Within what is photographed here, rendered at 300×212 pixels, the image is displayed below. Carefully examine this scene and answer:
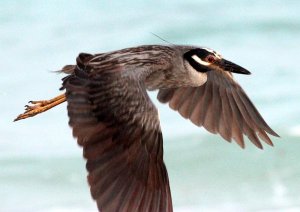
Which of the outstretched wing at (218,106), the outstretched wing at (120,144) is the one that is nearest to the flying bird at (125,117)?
Result: the outstretched wing at (120,144)

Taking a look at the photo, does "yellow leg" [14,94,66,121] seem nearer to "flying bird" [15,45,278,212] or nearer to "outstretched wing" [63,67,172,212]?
"flying bird" [15,45,278,212]

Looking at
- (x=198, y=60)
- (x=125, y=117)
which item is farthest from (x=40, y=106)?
(x=125, y=117)

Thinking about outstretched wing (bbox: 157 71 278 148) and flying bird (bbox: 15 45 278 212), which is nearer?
flying bird (bbox: 15 45 278 212)

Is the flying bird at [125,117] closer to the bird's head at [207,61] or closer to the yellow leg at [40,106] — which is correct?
the bird's head at [207,61]

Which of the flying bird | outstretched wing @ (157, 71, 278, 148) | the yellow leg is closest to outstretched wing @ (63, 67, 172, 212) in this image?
the flying bird

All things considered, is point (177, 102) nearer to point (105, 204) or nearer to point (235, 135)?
point (235, 135)

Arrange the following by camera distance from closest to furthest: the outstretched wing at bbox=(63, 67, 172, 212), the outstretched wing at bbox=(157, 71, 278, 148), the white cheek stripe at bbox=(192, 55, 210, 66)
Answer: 1. the outstretched wing at bbox=(63, 67, 172, 212)
2. the white cheek stripe at bbox=(192, 55, 210, 66)
3. the outstretched wing at bbox=(157, 71, 278, 148)

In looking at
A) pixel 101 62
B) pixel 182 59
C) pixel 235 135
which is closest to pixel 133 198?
pixel 101 62
